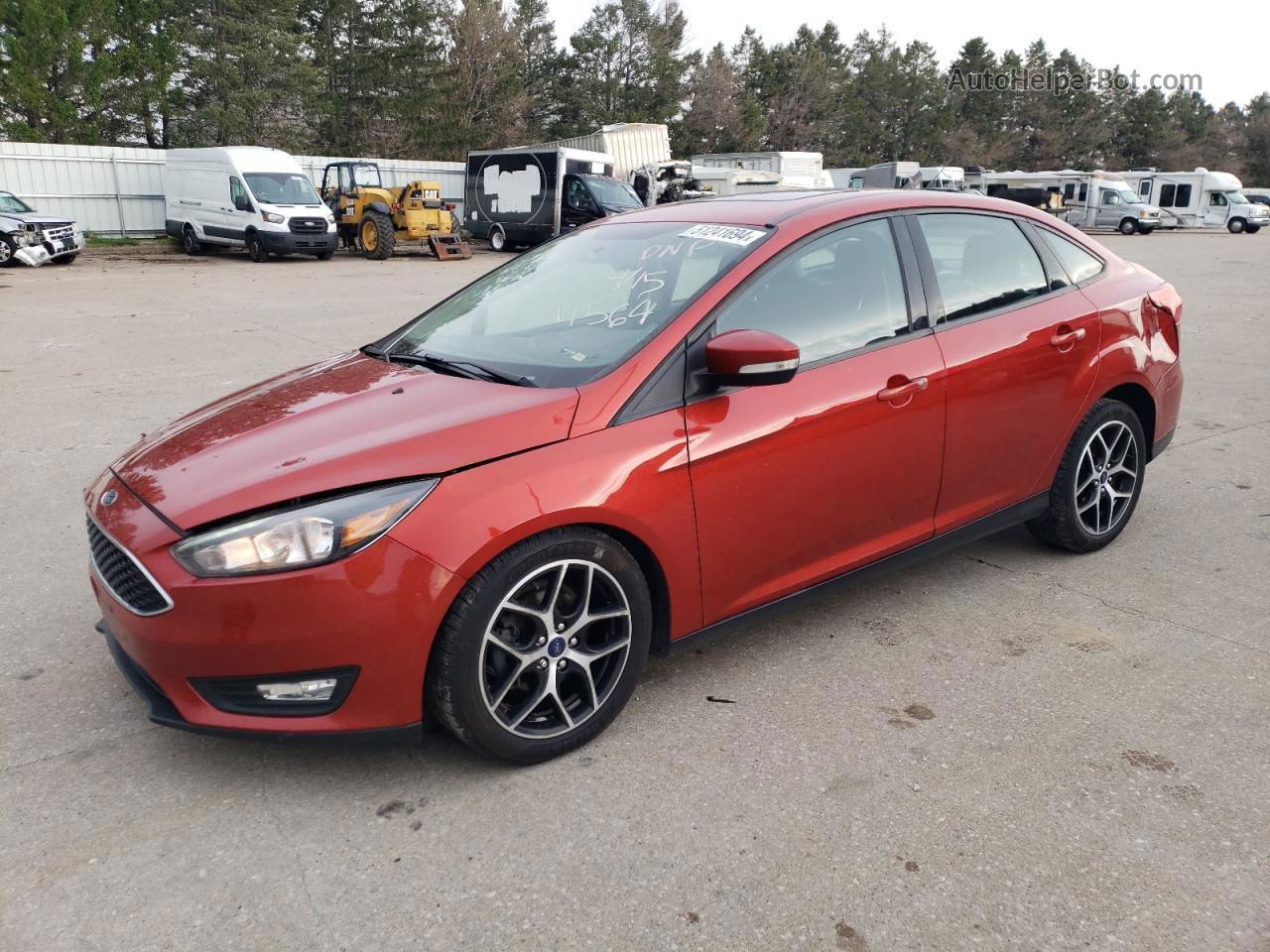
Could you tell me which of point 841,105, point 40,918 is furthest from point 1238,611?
point 841,105

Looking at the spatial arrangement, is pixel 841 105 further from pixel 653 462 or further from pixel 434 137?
pixel 653 462

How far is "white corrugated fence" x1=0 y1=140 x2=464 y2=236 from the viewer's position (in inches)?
1029

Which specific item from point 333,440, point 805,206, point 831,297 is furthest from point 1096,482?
point 333,440

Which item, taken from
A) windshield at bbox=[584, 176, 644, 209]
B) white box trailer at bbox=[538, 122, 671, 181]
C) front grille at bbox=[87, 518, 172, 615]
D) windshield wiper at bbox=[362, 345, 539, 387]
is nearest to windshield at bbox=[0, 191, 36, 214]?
windshield at bbox=[584, 176, 644, 209]

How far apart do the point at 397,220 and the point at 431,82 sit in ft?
81.2

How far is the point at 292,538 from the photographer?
2.39 metres

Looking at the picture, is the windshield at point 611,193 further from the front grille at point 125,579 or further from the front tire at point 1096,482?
the front grille at point 125,579

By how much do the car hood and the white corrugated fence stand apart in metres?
27.5

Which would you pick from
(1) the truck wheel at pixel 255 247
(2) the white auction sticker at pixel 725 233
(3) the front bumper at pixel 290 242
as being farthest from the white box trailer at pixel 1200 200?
(2) the white auction sticker at pixel 725 233

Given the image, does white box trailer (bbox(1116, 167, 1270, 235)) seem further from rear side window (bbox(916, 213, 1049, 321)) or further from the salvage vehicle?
→ rear side window (bbox(916, 213, 1049, 321))

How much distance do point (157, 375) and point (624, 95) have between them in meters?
51.0

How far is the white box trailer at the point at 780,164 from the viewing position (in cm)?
3531

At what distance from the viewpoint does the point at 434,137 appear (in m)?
45.5

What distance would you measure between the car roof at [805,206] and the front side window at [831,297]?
0.09 m
